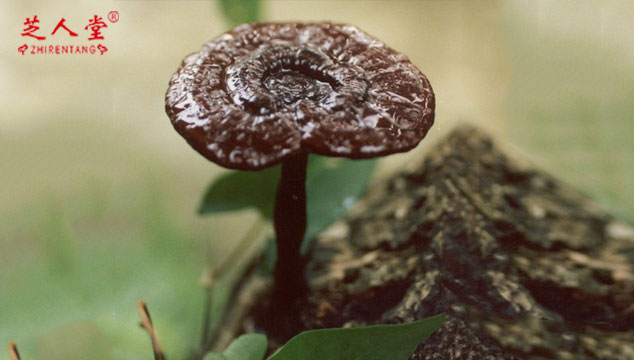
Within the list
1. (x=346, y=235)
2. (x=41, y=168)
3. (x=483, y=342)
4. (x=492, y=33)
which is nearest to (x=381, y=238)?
(x=346, y=235)

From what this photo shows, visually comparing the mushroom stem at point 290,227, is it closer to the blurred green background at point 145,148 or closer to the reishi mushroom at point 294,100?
the reishi mushroom at point 294,100

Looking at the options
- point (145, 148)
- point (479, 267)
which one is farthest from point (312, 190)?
point (145, 148)

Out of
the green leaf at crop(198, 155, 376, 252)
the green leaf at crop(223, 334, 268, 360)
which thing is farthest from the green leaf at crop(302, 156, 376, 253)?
the green leaf at crop(223, 334, 268, 360)

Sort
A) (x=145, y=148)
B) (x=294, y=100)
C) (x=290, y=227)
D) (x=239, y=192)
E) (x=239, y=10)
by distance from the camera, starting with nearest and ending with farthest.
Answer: (x=294, y=100), (x=290, y=227), (x=239, y=192), (x=239, y=10), (x=145, y=148)

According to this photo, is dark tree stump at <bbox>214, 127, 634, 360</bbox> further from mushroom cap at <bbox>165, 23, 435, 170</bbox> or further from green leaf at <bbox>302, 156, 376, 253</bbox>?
mushroom cap at <bbox>165, 23, 435, 170</bbox>

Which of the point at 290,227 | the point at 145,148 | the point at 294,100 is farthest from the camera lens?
the point at 145,148

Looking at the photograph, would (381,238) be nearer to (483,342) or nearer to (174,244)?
(483,342)

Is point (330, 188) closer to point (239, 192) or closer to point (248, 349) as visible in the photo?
point (239, 192)
